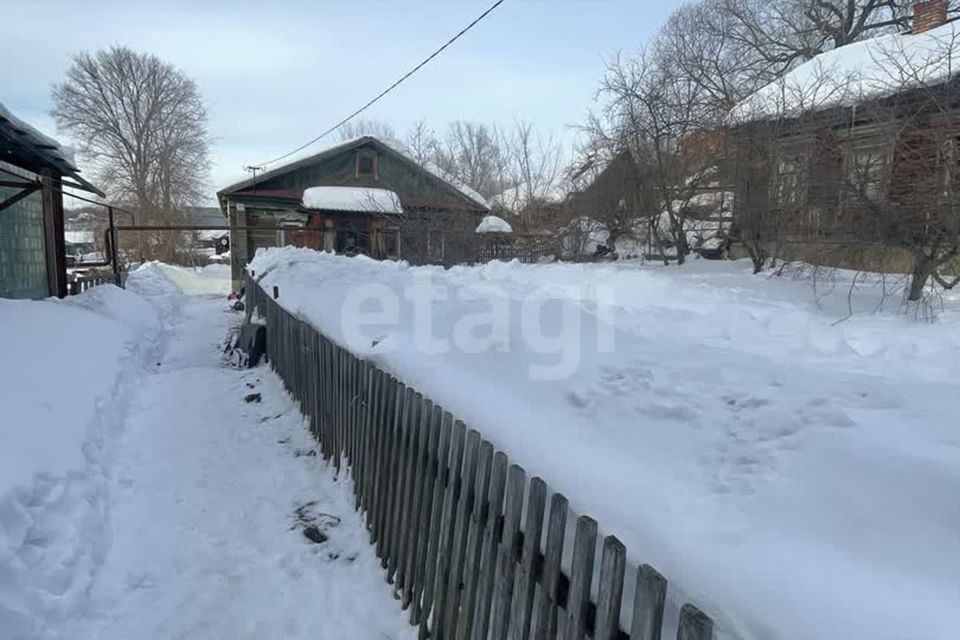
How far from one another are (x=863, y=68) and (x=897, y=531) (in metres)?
15.3

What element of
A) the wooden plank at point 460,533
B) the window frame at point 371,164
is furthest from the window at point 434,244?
the wooden plank at point 460,533

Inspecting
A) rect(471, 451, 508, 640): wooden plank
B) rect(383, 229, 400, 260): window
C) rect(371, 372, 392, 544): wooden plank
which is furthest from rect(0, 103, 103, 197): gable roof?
rect(383, 229, 400, 260): window

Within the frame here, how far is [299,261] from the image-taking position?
11.1m

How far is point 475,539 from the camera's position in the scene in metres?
2.30

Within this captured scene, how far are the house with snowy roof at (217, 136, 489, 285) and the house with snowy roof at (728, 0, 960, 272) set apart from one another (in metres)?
9.54

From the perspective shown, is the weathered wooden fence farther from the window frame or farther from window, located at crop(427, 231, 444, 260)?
the window frame

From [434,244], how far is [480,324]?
41.5 ft

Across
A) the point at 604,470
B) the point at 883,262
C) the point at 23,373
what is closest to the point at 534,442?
the point at 604,470

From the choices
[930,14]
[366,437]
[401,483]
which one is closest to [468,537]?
[401,483]

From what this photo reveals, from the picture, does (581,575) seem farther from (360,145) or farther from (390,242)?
(360,145)

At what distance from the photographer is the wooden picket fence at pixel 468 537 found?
59.2 inches

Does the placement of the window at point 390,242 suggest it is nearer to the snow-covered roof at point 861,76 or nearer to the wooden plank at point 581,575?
the snow-covered roof at point 861,76

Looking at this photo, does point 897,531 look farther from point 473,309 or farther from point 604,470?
point 473,309

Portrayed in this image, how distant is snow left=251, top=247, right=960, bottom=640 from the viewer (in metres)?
1.41
